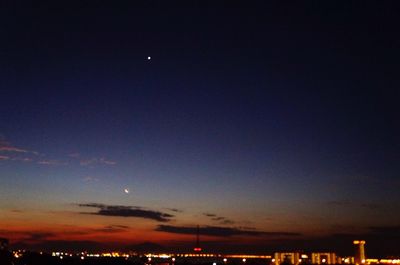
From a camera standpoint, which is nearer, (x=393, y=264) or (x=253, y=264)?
(x=393, y=264)

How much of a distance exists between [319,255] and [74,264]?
64.4m

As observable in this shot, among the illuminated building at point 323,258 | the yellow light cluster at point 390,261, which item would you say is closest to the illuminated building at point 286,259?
the illuminated building at point 323,258

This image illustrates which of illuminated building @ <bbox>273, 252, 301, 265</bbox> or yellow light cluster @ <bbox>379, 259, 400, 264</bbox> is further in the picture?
yellow light cluster @ <bbox>379, 259, 400, 264</bbox>

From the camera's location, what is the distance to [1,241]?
120 m

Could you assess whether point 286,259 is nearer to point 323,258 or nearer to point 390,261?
point 323,258

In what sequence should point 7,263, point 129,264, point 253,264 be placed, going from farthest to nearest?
point 253,264, point 129,264, point 7,263

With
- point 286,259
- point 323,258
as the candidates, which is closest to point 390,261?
point 323,258

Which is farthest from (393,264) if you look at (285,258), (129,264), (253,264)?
(129,264)

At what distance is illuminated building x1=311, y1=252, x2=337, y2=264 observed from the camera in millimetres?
140663

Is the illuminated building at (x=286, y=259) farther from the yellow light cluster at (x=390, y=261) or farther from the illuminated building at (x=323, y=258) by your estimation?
the yellow light cluster at (x=390, y=261)

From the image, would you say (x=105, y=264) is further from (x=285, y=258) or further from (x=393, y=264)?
(x=393, y=264)

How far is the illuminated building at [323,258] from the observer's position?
141m

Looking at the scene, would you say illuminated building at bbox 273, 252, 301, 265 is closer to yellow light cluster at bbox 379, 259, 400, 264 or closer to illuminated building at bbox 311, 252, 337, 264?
illuminated building at bbox 311, 252, 337, 264

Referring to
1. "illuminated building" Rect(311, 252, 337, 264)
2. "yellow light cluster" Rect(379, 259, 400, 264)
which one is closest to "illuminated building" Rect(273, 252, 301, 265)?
"illuminated building" Rect(311, 252, 337, 264)
